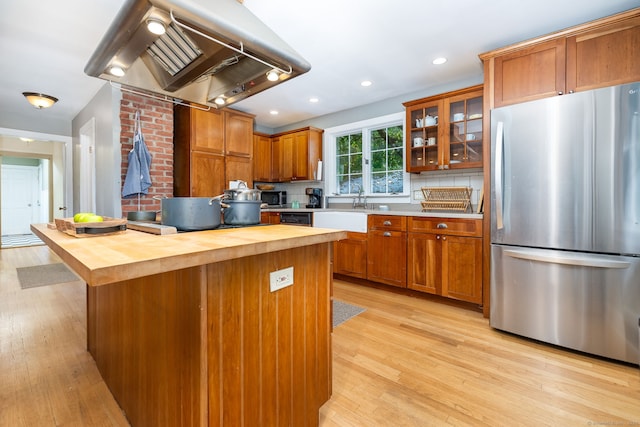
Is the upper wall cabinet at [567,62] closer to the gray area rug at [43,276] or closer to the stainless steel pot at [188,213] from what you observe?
the stainless steel pot at [188,213]

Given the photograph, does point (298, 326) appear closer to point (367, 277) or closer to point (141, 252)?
point (141, 252)

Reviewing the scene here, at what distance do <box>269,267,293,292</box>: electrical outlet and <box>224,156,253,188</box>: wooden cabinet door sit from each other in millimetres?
3198

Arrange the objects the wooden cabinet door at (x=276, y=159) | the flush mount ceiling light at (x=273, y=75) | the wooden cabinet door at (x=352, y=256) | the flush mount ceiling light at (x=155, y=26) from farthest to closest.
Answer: the wooden cabinet door at (x=276, y=159), the wooden cabinet door at (x=352, y=256), the flush mount ceiling light at (x=273, y=75), the flush mount ceiling light at (x=155, y=26)

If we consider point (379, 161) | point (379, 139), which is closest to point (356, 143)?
point (379, 139)

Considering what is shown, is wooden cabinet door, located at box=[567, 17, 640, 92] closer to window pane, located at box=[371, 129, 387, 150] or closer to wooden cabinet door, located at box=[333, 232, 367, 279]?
window pane, located at box=[371, 129, 387, 150]

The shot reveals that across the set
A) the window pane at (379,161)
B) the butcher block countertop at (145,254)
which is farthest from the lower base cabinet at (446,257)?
the butcher block countertop at (145,254)

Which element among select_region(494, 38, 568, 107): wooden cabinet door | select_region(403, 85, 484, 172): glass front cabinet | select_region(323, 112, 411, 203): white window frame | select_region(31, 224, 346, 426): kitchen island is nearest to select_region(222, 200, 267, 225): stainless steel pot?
select_region(31, 224, 346, 426): kitchen island

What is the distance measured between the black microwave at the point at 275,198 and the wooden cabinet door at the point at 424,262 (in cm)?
264

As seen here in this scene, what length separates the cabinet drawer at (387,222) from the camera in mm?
3090

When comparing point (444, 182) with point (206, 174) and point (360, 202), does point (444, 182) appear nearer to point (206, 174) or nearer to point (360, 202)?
point (360, 202)

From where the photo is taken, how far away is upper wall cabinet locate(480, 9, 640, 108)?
1.95 metres

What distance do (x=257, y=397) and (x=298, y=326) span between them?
28 cm

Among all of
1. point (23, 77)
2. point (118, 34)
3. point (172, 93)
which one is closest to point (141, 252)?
point (118, 34)

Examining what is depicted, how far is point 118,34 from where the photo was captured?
108 centimetres
